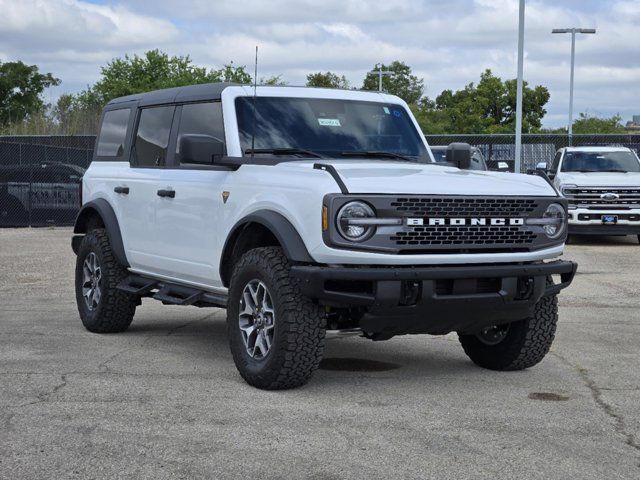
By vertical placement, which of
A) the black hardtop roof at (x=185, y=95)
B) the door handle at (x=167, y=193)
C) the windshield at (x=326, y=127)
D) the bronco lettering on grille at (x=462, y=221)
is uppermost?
the black hardtop roof at (x=185, y=95)

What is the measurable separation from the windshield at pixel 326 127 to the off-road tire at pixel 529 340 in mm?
1487

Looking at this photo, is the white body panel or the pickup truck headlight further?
the pickup truck headlight

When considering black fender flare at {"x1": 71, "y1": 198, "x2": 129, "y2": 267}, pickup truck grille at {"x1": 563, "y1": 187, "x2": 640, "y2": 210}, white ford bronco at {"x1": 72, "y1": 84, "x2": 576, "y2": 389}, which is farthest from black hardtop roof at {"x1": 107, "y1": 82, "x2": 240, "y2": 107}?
pickup truck grille at {"x1": 563, "y1": 187, "x2": 640, "y2": 210}

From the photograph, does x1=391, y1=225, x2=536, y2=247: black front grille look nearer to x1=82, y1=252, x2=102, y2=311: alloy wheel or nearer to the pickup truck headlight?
x1=82, y1=252, x2=102, y2=311: alloy wheel

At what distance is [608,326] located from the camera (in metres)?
10.6

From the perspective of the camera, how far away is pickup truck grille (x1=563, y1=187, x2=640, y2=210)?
843 inches

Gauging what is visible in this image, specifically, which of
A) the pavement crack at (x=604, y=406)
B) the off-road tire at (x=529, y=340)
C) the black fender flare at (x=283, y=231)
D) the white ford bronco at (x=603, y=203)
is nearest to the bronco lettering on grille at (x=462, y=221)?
the black fender flare at (x=283, y=231)

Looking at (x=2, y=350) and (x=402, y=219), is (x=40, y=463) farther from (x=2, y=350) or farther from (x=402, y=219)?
(x=2, y=350)

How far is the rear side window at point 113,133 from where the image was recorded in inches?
392

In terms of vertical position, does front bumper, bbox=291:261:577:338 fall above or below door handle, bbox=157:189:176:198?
below

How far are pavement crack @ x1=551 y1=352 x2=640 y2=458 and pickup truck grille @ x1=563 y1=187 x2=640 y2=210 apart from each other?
13101mm

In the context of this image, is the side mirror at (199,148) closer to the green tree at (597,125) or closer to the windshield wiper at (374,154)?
the windshield wiper at (374,154)

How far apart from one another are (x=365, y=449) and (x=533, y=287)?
2025 millimetres

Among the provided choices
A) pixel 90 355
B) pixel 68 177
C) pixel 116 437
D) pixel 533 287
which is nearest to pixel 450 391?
pixel 533 287
